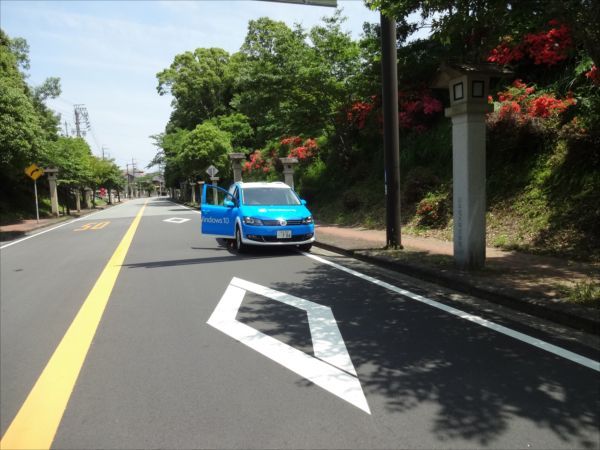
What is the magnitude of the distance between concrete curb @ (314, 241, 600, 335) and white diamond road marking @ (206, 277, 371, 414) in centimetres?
193

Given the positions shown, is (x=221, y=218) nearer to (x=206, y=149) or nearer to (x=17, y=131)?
(x=17, y=131)

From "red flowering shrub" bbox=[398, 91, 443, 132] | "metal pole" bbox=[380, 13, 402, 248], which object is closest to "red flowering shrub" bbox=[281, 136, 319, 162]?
"red flowering shrub" bbox=[398, 91, 443, 132]

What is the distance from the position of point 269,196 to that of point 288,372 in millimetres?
7760

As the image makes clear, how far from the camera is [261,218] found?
9.93 m

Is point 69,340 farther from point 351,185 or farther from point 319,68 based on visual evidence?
point 351,185

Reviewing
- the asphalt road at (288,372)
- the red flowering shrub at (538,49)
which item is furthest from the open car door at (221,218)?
the red flowering shrub at (538,49)

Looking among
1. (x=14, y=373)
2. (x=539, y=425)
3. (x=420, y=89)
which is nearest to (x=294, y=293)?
(x=14, y=373)

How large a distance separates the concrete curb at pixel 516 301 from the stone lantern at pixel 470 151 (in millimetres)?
554

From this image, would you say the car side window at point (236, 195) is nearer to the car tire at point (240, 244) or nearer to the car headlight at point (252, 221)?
the car tire at point (240, 244)

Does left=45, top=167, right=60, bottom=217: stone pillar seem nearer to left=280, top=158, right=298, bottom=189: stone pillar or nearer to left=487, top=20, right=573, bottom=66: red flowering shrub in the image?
left=280, top=158, right=298, bottom=189: stone pillar

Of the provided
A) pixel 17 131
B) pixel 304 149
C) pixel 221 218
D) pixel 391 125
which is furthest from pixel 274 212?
pixel 17 131

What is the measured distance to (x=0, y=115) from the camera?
18344 mm

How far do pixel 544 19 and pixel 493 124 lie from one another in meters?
6.65

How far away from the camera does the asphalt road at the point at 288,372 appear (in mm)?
2812
